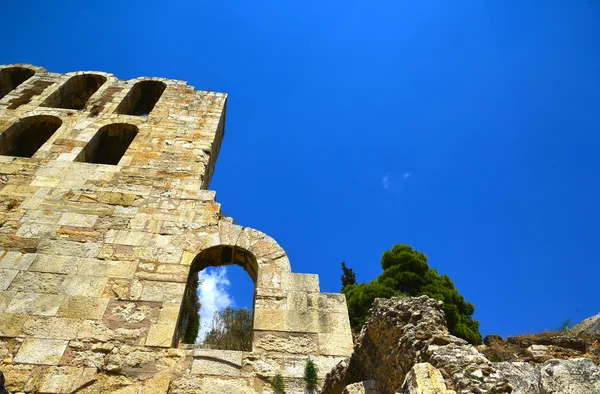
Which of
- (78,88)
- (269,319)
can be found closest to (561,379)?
(269,319)

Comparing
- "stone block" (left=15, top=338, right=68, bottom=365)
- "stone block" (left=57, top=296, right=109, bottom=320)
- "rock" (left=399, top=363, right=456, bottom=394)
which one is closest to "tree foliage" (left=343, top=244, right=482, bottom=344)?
"stone block" (left=57, top=296, right=109, bottom=320)

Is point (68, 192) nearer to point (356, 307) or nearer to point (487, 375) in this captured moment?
point (487, 375)

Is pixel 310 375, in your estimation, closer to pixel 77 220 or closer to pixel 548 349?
pixel 77 220

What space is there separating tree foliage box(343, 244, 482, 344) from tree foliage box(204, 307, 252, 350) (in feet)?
13.5

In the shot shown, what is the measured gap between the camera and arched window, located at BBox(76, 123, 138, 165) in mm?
8891

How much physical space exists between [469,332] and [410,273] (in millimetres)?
2953

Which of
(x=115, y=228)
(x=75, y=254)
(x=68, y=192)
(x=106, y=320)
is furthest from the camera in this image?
(x=68, y=192)

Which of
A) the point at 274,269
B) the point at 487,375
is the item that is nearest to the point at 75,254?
the point at 274,269

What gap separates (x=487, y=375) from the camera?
247cm

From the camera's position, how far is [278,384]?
13.8ft

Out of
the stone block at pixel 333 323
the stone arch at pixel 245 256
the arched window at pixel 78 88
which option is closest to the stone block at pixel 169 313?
the stone arch at pixel 245 256

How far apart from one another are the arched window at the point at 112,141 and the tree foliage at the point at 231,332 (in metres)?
5.16

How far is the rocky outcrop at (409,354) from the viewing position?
2482 mm

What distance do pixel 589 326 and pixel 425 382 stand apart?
957 centimetres
